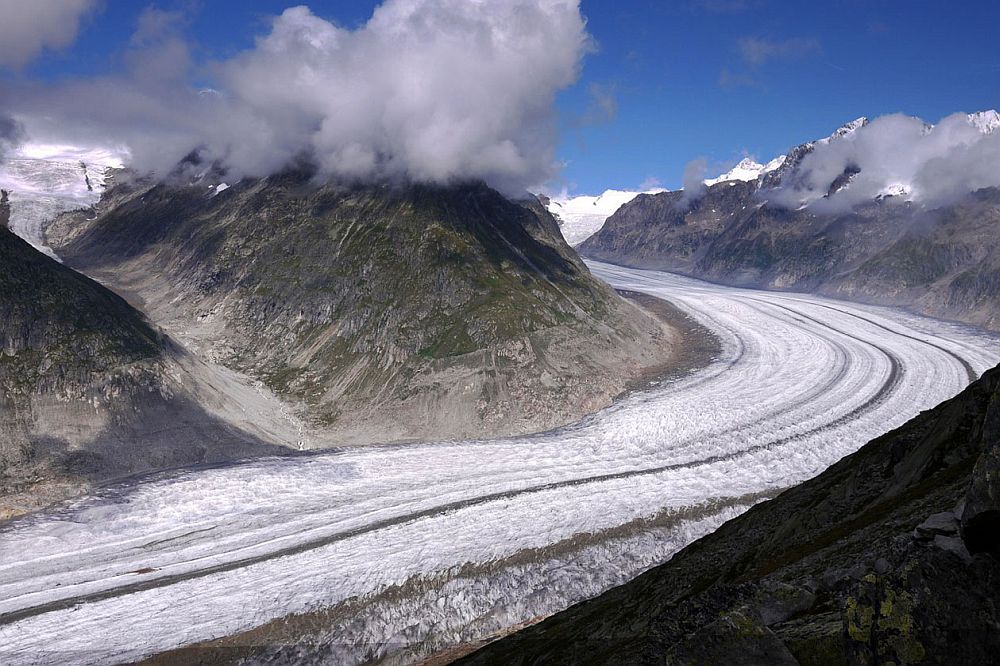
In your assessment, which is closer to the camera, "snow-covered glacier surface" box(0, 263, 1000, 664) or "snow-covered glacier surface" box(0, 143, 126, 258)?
"snow-covered glacier surface" box(0, 263, 1000, 664)

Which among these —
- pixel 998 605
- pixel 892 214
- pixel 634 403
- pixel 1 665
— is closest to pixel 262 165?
pixel 634 403

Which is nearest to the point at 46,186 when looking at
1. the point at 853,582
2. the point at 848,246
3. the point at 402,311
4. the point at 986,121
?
the point at 402,311

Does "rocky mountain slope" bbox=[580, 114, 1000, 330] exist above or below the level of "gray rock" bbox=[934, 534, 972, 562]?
above

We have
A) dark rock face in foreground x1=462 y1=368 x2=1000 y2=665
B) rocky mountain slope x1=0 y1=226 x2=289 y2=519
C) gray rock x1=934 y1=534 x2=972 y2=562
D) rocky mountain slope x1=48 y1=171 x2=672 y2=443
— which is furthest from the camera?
rocky mountain slope x1=48 y1=171 x2=672 y2=443

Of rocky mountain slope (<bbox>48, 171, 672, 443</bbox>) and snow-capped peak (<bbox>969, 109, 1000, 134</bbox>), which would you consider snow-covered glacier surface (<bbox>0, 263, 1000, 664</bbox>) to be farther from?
snow-capped peak (<bbox>969, 109, 1000, 134</bbox>)

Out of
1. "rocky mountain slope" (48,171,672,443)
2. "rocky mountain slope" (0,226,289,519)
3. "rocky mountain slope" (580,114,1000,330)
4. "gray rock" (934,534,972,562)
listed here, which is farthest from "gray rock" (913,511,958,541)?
"rocky mountain slope" (580,114,1000,330)

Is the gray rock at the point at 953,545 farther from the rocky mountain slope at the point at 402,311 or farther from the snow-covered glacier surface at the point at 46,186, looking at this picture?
the snow-covered glacier surface at the point at 46,186

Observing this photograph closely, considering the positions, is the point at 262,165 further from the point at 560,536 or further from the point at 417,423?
the point at 560,536
